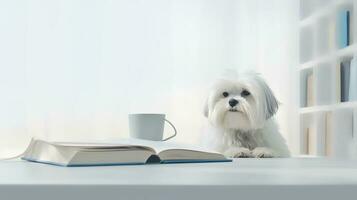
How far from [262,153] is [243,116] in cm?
21

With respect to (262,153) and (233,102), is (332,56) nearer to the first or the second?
(233,102)

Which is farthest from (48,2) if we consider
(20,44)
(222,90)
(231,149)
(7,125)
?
(231,149)

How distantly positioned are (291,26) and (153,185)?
303cm

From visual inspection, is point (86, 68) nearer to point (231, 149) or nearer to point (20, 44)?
point (20, 44)

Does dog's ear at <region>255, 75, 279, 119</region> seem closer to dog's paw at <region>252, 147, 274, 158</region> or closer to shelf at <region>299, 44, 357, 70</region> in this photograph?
dog's paw at <region>252, 147, 274, 158</region>

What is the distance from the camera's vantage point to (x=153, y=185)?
0.39m

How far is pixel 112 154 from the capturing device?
818 millimetres

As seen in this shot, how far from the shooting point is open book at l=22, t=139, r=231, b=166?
786mm

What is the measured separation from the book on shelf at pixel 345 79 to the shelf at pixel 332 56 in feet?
0.16

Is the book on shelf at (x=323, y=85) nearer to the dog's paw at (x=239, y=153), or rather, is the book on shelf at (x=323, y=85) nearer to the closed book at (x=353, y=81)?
the closed book at (x=353, y=81)

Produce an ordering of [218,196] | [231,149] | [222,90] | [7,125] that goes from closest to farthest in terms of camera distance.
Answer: [218,196] → [231,149] → [222,90] → [7,125]

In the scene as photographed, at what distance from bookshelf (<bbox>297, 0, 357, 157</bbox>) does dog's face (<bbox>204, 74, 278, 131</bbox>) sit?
2.44 ft

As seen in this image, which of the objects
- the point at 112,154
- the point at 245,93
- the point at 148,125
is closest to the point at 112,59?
the point at 245,93

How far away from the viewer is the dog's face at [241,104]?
85.7 inches
